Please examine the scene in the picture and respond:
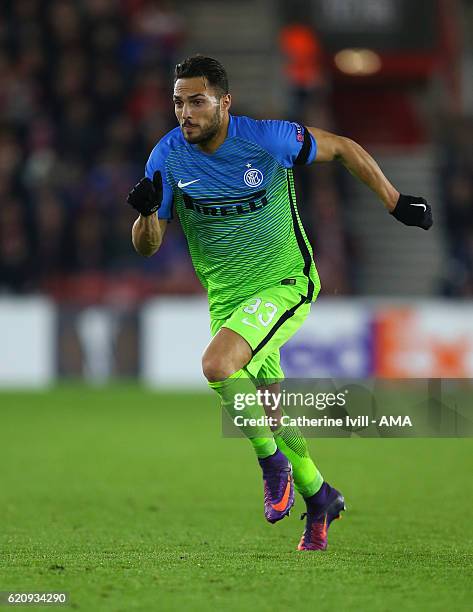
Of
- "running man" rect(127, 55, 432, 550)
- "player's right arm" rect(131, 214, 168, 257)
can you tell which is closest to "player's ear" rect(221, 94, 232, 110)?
"running man" rect(127, 55, 432, 550)

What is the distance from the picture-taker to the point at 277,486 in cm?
566

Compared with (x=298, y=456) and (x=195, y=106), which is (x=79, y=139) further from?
(x=298, y=456)

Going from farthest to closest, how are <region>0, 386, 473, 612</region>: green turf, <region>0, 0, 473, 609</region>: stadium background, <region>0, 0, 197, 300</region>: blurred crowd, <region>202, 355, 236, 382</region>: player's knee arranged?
<region>0, 0, 197, 300</region>: blurred crowd
<region>0, 0, 473, 609</region>: stadium background
<region>202, 355, 236, 382</region>: player's knee
<region>0, 386, 473, 612</region>: green turf

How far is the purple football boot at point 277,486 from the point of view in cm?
560

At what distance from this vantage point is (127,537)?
237 inches

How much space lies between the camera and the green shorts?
5.52 metres

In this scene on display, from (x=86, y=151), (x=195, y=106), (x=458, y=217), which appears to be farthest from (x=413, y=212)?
(x=458, y=217)

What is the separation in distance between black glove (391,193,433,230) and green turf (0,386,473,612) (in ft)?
4.72

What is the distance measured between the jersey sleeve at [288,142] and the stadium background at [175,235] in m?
2.43

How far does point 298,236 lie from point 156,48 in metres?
12.2

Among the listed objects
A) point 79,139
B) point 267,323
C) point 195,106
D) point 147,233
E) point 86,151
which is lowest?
point 267,323

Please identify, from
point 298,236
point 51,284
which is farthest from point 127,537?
point 51,284

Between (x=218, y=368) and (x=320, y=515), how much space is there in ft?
2.98

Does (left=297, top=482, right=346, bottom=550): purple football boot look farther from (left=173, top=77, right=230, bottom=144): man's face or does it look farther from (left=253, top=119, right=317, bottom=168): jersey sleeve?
(left=173, top=77, right=230, bottom=144): man's face
